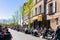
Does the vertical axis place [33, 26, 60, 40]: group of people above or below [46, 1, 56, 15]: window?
below

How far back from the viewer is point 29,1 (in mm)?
62375

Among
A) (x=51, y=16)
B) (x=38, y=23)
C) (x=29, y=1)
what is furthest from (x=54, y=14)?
(x=29, y=1)

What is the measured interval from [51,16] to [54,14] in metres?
1.76

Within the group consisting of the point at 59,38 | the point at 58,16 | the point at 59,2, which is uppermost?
the point at 59,2

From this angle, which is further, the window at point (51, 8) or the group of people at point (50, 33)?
the window at point (51, 8)

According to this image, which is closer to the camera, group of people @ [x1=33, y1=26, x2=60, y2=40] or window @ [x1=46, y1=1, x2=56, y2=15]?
group of people @ [x1=33, y1=26, x2=60, y2=40]

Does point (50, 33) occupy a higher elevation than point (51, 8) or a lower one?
lower

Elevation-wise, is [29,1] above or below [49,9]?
above

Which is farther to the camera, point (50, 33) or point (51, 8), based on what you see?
point (51, 8)

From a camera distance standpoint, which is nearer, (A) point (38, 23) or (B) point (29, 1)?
(A) point (38, 23)

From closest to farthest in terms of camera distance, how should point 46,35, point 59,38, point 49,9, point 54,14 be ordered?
point 59,38 < point 46,35 < point 54,14 < point 49,9

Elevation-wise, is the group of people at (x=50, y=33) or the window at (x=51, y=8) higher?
the window at (x=51, y=8)

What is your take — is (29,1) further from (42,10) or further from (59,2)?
(59,2)

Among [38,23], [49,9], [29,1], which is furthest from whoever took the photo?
[29,1]
